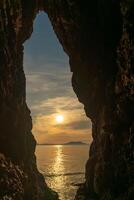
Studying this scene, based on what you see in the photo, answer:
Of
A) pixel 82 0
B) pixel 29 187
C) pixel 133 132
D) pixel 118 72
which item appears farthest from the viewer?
pixel 29 187

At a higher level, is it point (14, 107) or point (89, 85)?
point (89, 85)

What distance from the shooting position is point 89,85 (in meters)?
87.2

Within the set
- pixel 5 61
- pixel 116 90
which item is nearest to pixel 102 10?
pixel 116 90

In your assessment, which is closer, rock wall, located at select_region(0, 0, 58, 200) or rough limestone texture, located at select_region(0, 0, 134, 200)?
rough limestone texture, located at select_region(0, 0, 134, 200)

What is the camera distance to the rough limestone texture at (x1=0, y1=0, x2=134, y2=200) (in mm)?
66250

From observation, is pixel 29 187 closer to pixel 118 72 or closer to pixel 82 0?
pixel 118 72

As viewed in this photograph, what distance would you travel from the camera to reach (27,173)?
84.3 meters

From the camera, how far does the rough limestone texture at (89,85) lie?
66.2 metres

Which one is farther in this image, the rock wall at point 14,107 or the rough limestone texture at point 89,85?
the rock wall at point 14,107

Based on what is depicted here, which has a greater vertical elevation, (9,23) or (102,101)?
(9,23)

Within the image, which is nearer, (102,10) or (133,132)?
(133,132)

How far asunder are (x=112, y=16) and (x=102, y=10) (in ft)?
9.82

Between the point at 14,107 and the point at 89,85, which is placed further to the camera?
the point at 89,85

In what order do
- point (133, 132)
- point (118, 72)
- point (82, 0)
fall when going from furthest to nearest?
point (82, 0), point (118, 72), point (133, 132)
